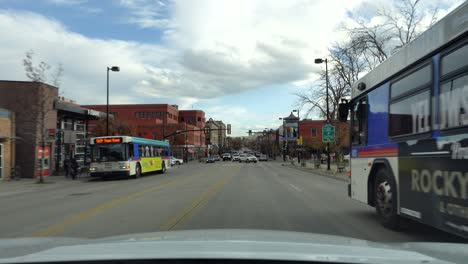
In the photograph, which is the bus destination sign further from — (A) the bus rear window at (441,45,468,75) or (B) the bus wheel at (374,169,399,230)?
(A) the bus rear window at (441,45,468,75)

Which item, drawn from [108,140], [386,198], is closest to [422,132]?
[386,198]

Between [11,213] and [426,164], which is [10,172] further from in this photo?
[426,164]

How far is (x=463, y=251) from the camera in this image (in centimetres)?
333

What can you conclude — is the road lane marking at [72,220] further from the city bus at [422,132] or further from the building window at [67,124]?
the building window at [67,124]

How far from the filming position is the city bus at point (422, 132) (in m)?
5.87

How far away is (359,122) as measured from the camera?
413 inches

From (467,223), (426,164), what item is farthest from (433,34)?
(467,223)

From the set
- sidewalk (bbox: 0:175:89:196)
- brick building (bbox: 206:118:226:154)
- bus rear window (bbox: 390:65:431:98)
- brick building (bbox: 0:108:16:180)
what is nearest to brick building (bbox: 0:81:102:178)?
brick building (bbox: 0:108:16:180)

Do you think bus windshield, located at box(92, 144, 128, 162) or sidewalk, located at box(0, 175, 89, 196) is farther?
bus windshield, located at box(92, 144, 128, 162)

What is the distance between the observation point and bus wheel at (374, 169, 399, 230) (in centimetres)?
821

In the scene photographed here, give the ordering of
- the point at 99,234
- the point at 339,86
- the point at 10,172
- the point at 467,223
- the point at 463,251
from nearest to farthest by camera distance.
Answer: the point at 463,251 < the point at 467,223 < the point at 99,234 < the point at 10,172 < the point at 339,86

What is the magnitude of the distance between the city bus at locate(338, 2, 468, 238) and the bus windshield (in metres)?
21.8

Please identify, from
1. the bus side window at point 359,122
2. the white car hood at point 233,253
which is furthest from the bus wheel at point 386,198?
the white car hood at point 233,253

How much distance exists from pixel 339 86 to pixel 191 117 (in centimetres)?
10635
